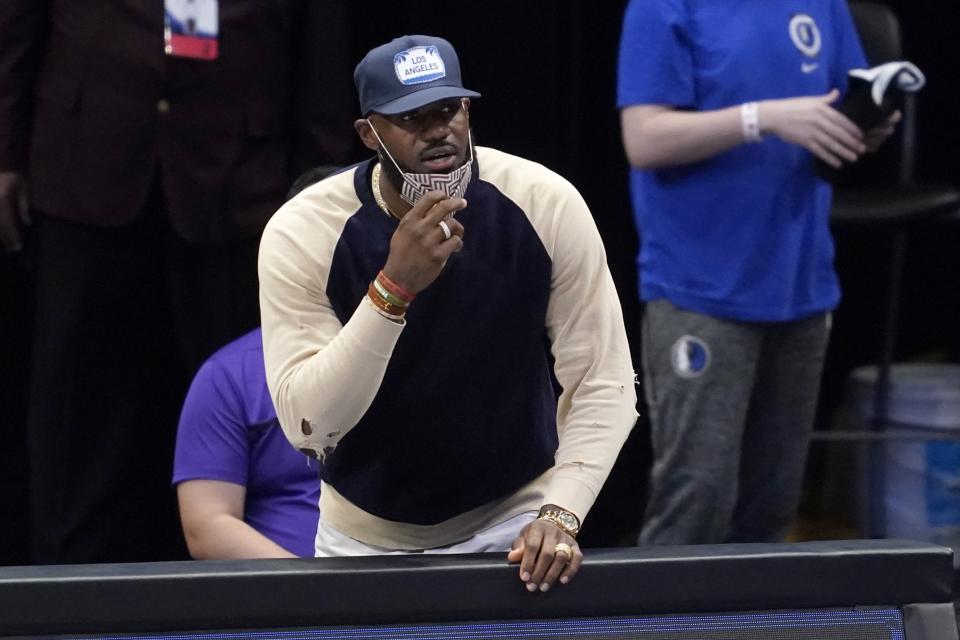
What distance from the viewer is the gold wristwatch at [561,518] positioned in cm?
180

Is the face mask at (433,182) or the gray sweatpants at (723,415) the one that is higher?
the face mask at (433,182)

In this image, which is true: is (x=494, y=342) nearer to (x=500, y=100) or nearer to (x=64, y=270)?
(x=64, y=270)

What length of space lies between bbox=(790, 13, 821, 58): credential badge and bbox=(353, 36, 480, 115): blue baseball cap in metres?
1.11

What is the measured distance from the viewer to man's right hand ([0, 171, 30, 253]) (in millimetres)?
2918

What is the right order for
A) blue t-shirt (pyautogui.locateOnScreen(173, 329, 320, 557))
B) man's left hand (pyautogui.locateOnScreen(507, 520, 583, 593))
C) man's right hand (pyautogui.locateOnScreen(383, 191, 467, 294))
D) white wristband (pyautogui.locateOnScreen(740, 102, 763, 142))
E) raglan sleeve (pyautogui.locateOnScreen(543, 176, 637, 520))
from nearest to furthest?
man's left hand (pyautogui.locateOnScreen(507, 520, 583, 593)) < man's right hand (pyautogui.locateOnScreen(383, 191, 467, 294)) < raglan sleeve (pyautogui.locateOnScreen(543, 176, 637, 520)) < blue t-shirt (pyautogui.locateOnScreen(173, 329, 320, 557)) < white wristband (pyautogui.locateOnScreen(740, 102, 763, 142))

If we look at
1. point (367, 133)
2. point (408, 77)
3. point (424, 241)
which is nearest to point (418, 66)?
point (408, 77)

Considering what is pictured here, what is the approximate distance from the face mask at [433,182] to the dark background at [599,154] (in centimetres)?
137

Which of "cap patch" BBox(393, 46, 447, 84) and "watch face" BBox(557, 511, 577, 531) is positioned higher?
"cap patch" BBox(393, 46, 447, 84)

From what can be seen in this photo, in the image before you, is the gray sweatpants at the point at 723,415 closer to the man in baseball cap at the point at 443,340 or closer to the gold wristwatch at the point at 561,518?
the man in baseball cap at the point at 443,340

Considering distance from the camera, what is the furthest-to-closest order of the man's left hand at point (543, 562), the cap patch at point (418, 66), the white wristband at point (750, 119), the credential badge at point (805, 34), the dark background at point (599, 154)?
the dark background at point (599, 154) → the credential badge at point (805, 34) → the white wristband at point (750, 119) → the cap patch at point (418, 66) → the man's left hand at point (543, 562)

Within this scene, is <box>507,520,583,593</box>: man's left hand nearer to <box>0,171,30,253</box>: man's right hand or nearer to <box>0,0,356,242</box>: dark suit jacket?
<box>0,0,356,242</box>: dark suit jacket

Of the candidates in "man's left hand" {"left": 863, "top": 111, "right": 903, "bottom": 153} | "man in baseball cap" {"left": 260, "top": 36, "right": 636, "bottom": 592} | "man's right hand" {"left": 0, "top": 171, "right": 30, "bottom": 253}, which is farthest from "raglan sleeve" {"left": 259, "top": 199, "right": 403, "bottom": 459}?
"man's left hand" {"left": 863, "top": 111, "right": 903, "bottom": 153}

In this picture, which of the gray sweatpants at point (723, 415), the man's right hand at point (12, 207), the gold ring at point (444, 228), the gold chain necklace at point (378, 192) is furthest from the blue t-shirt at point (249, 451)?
the gold ring at point (444, 228)

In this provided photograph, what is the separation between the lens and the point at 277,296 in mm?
1898
